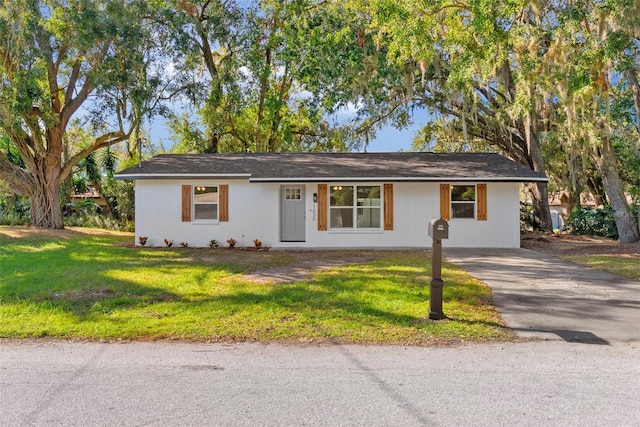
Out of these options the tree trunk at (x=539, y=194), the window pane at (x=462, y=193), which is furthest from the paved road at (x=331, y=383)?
the tree trunk at (x=539, y=194)

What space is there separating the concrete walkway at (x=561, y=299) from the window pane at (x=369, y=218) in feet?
12.6

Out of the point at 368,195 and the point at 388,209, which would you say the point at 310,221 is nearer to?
the point at 368,195

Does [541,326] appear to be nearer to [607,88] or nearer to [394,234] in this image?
[394,234]

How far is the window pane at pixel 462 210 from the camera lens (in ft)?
44.3

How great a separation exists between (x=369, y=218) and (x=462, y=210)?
2969mm

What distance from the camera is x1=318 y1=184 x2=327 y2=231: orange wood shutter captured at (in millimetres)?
13547

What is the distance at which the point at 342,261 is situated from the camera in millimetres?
10258

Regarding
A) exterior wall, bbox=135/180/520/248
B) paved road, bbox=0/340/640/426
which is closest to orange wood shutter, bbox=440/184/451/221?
exterior wall, bbox=135/180/520/248

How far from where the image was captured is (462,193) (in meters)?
13.5

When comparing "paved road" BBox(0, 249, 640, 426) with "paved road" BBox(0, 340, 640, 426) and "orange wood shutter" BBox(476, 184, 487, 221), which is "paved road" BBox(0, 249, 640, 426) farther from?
"orange wood shutter" BBox(476, 184, 487, 221)

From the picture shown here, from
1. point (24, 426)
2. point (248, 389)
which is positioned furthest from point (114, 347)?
point (248, 389)

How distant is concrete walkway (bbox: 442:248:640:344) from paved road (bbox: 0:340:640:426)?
0.47 m

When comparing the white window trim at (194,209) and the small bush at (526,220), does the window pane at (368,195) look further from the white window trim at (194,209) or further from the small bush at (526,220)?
the small bush at (526,220)

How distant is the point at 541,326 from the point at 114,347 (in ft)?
15.9
